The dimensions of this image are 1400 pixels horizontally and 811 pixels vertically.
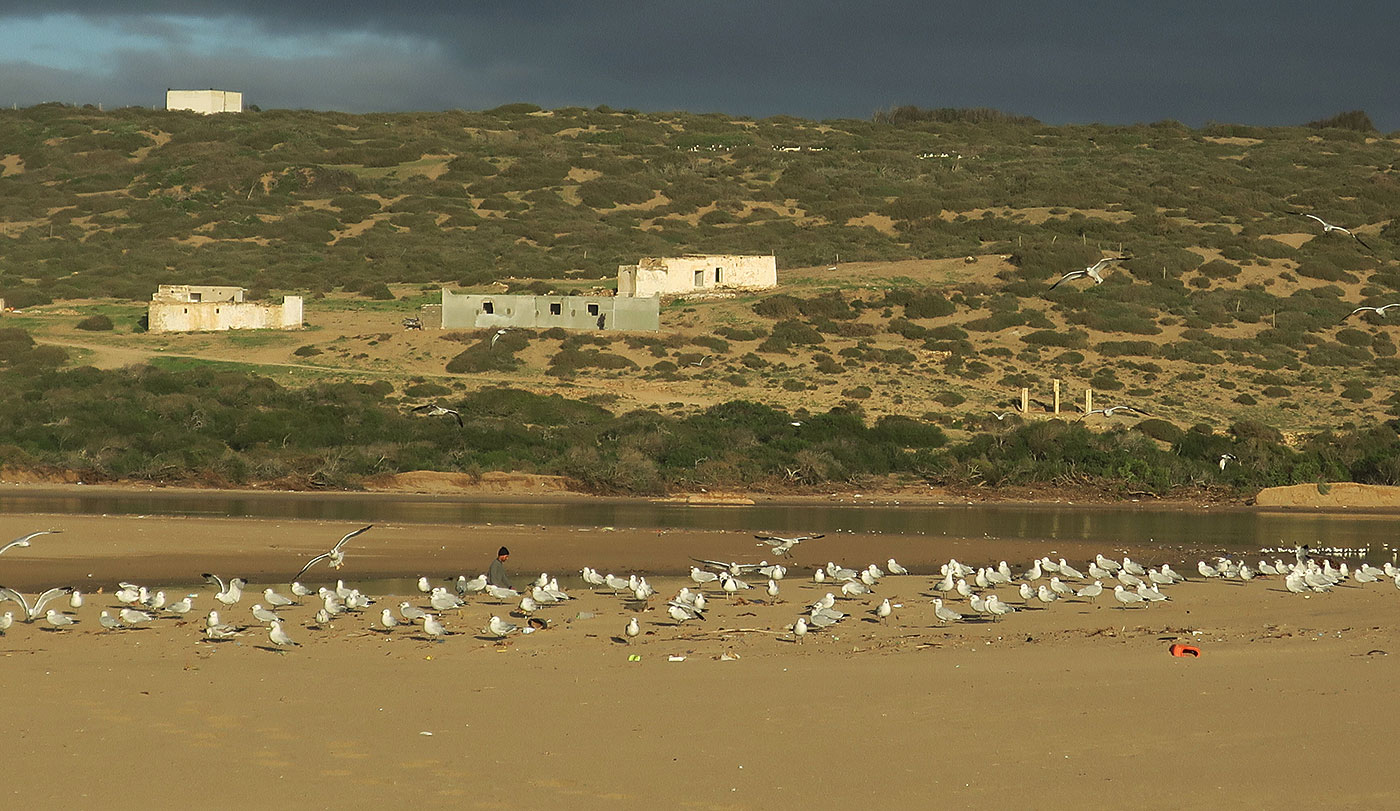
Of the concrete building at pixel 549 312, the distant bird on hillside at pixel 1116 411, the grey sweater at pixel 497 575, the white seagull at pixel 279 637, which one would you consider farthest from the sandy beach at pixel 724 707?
the concrete building at pixel 549 312

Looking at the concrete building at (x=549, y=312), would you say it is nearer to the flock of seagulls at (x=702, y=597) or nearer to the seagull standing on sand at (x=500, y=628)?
the flock of seagulls at (x=702, y=597)

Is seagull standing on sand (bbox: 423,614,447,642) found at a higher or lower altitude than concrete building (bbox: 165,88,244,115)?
lower

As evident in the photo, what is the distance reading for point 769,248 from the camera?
67750 millimetres

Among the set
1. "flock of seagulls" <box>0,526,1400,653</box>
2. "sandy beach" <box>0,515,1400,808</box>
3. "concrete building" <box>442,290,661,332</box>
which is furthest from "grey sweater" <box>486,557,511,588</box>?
"concrete building" <box>442,290,661,332</box>

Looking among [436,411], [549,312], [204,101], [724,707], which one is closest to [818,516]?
[436,411]

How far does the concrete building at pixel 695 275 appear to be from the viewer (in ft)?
175

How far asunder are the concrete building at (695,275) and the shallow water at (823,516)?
22.9 meters

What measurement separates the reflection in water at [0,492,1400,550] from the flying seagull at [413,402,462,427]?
5.53 meters

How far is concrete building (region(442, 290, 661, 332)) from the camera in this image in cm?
4944

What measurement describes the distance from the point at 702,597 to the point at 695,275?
129 ft

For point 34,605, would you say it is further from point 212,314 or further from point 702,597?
point 212,314

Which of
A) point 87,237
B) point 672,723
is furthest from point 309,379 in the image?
point 87,237

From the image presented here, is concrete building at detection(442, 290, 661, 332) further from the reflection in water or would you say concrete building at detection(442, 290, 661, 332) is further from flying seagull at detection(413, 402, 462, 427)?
the reflection in water

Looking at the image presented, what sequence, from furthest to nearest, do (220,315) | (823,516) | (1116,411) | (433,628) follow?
(220,315), (1116,411), (823,516), (433,628)
